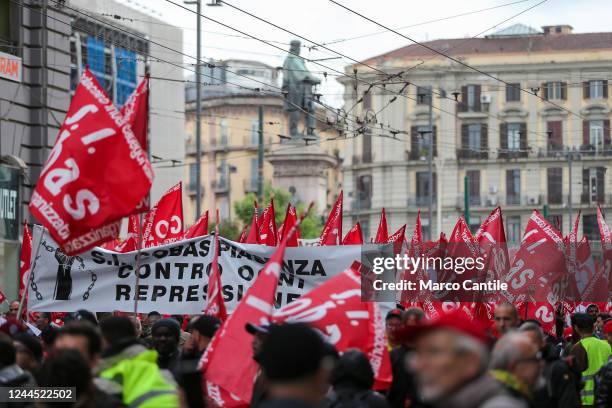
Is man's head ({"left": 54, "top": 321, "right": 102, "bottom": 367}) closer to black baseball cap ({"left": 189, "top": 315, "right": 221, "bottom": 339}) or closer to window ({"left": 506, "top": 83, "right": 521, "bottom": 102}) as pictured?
black baseball cap ({"left": 189, "top": 315, "right": 221, "bottom": 339})

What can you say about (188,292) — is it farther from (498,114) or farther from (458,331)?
→ (498,114)

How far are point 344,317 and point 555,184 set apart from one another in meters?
Answer: 70.0

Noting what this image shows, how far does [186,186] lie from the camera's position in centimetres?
9950

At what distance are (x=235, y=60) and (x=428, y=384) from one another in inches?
3872

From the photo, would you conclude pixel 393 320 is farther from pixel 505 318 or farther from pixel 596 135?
pixel 596 135

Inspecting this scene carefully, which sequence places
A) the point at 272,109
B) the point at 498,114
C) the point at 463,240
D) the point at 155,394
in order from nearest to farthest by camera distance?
the point at 155,394 → the point at 463,240 → the point at 498,114 → the point at 272,109

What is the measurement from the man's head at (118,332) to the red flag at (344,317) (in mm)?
1794

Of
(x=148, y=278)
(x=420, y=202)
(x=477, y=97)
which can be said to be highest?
(x=477, y=97)

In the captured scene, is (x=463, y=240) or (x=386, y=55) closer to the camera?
(x=463, y=240)

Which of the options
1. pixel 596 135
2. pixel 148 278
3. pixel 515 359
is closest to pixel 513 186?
pixel 596 135

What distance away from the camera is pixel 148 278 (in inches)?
544

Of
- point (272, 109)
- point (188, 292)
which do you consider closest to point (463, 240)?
point (188, 292)

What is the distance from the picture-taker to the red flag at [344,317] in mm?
9008

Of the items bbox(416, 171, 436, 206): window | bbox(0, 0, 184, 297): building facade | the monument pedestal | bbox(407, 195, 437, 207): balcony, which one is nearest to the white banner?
bbox(0, 0, 184, 297): building facade
